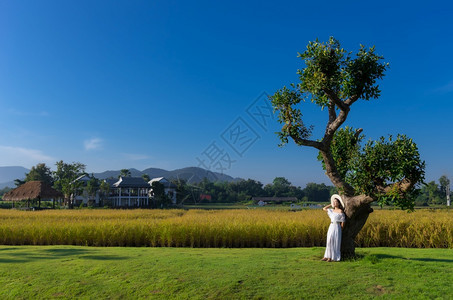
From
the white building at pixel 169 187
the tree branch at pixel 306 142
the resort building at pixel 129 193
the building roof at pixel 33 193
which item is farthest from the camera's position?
the white building at pixel 169 187

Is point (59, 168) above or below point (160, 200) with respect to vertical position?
above

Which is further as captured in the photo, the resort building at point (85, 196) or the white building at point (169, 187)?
the white building at point (169, 187)

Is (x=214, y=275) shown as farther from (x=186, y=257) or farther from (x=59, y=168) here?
(x=59, y=168)

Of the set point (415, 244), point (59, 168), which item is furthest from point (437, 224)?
point (59, 168)

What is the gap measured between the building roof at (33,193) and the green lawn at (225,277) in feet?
115

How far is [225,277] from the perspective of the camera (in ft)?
20.0

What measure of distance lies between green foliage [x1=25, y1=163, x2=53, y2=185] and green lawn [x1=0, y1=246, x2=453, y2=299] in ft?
205

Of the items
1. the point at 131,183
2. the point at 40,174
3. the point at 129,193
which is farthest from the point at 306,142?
the point at 40,174

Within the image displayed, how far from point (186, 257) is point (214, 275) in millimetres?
1698

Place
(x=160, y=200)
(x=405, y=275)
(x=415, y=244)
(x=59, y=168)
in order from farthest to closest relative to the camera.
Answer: (x=59, y=168)
(x=160, y=200)
(x=415, y=244)
(x=405, y=275)

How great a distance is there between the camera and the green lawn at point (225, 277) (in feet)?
18.1

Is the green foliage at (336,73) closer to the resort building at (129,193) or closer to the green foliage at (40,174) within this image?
the resort building at (129,193)

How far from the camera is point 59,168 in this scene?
60781mm

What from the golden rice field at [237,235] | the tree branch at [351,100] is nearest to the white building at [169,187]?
the golden rice field at [237,235]
